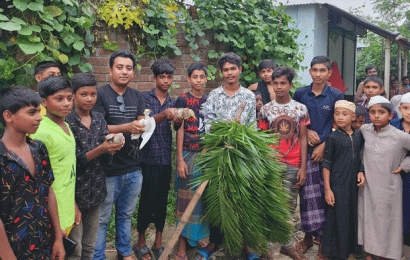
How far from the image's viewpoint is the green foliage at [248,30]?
5039mm

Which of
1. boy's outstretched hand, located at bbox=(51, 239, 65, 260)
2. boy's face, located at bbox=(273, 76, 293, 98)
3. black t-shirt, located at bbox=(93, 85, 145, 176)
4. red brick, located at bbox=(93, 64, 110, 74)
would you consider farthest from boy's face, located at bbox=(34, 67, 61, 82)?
boy's face, located at bbox=(273, 76, 293, 98)

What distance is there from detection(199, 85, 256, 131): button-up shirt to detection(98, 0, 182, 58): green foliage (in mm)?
1553

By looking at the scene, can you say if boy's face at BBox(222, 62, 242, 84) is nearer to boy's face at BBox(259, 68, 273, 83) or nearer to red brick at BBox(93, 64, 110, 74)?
boy's face at BBox(259, 68, 273, 83)

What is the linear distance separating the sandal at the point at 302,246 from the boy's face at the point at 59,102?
269 centimetres

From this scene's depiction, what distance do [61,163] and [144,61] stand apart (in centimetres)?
262

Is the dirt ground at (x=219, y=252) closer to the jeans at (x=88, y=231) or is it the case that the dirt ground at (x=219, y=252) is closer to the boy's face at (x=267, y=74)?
the jeans at (x=88, y=231)

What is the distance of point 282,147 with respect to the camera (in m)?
3.32

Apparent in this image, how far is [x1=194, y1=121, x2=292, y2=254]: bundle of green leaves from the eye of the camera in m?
2.75

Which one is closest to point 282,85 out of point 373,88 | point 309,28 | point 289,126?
point 289,126

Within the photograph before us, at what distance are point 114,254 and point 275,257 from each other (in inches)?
62.6

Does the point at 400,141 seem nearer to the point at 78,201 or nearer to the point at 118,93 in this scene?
the point at 118,93

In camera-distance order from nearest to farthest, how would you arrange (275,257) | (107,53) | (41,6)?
(41,6) → (275,257) → (107,53)

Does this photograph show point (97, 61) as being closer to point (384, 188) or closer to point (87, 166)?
point (87, 166)

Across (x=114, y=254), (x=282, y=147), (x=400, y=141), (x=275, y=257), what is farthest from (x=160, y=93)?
(x=400, y=141)
